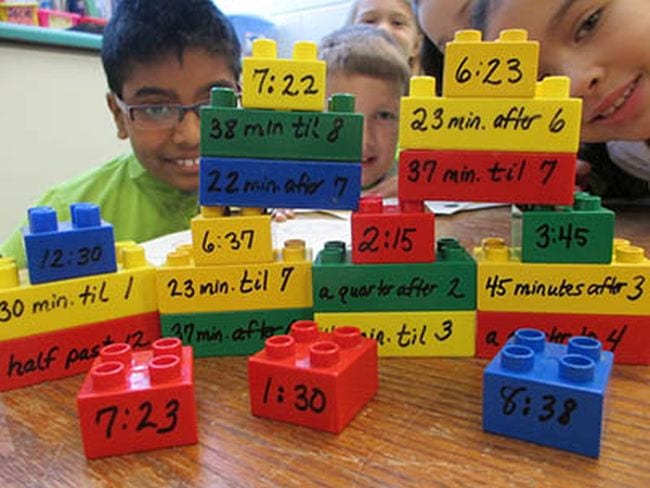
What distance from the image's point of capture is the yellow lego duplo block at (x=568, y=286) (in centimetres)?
50

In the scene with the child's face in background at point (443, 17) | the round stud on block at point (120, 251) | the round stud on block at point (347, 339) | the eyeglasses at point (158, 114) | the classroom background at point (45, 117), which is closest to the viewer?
the round stud on block at point (347, 339)

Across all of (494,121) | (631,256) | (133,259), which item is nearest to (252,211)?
(133,259)

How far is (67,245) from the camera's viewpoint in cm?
50

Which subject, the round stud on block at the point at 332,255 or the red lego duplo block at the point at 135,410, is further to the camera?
the round stud on block at the point at 332,255

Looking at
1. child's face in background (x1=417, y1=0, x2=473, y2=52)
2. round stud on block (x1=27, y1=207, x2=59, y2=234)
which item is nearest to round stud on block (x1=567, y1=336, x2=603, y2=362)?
round stud on block (x1=27, y1=207, x2=59, y2=234)

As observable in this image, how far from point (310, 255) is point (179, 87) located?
735 mm

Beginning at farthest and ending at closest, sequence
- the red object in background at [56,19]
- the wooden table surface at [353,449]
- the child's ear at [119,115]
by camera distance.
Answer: the red object in background at [56,19] → the child's ear at [119,115] → the wooden table surface at [353,449]

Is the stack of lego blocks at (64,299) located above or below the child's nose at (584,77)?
below

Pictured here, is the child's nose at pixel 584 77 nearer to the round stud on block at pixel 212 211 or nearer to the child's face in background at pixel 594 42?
the child's face in background at pixel 594 42

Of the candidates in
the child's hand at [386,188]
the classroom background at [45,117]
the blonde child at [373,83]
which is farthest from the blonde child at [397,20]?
the classroom background at [45,117]

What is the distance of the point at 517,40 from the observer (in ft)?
1.63

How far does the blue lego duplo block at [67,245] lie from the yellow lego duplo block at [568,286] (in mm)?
349

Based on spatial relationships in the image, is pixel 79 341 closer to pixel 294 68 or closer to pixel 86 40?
pixel 294 68

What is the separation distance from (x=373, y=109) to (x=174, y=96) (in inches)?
21.2
